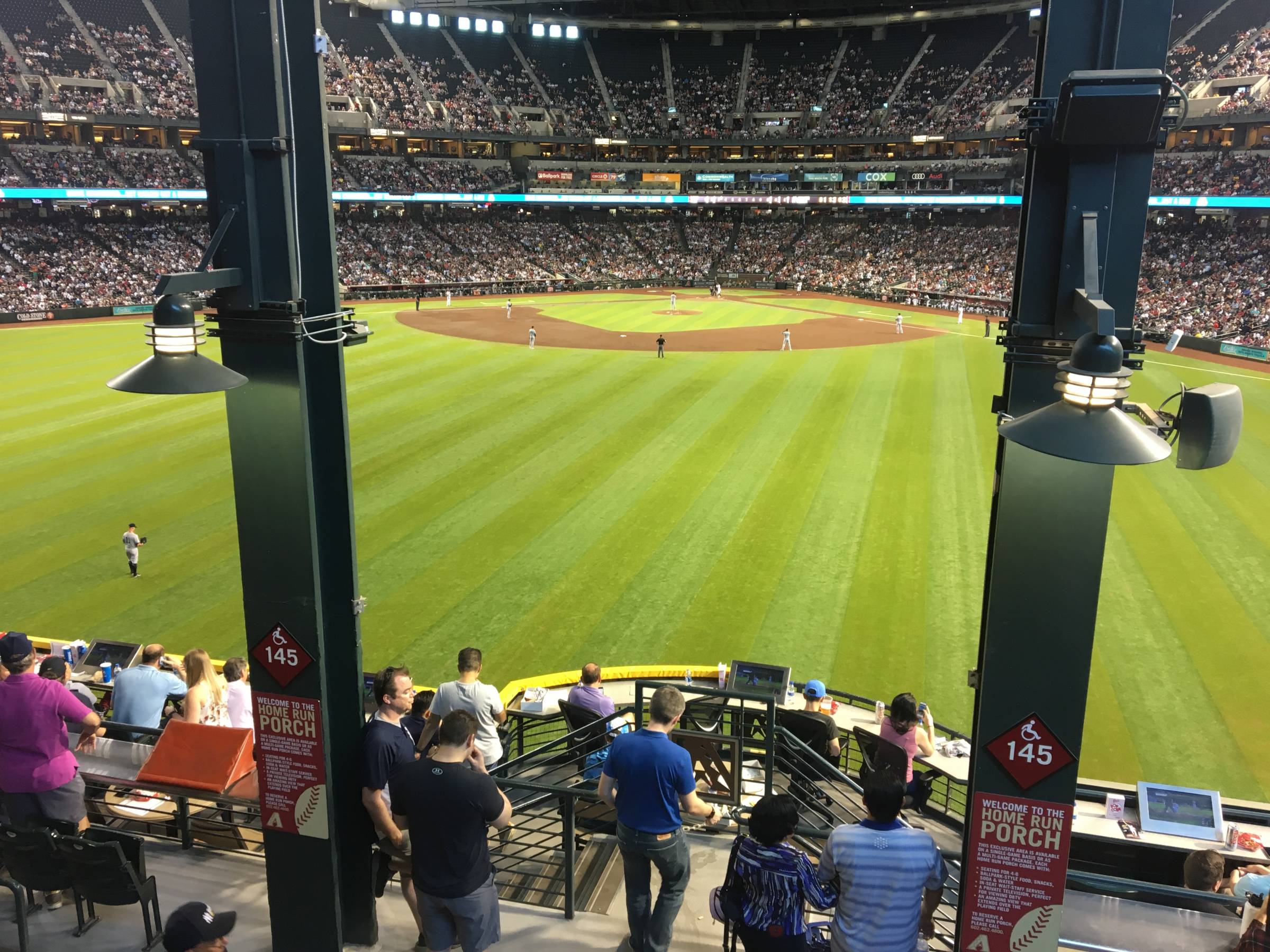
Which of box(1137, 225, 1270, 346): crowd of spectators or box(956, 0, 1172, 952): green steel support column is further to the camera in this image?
box(1137, 225, 1270, 346): crowd of spectators

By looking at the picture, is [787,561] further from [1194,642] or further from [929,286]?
[929,286]

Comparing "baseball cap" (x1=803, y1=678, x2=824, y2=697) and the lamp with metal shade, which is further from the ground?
the lamp with metal shade

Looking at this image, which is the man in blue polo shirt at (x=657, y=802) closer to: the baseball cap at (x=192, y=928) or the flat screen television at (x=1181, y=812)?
the baseball cap at (x=192, y=928)

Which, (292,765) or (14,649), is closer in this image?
(292,765)

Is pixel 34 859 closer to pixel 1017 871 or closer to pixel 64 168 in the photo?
pixel 1017 871

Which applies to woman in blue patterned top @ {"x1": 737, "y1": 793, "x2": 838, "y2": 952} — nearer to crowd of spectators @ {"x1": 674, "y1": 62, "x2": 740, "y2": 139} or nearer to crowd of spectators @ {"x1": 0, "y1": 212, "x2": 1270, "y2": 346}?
crowd of spectators @ {"x1": 0, "y1": 212, "x2": 1270, "y2": 346}

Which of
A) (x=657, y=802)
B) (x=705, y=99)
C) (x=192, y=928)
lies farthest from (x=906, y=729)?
(x=705, y=99)

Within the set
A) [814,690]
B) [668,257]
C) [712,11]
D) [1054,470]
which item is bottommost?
[814,690]

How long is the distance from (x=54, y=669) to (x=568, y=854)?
17.2ft

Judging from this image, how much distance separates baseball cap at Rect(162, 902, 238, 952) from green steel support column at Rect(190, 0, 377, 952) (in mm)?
1597

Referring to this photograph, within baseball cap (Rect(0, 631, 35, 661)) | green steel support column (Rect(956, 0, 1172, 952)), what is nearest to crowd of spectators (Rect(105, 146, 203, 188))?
baseball cap (Rect(0, 631, 35, 661))

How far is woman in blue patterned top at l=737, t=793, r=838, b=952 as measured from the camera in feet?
15.0

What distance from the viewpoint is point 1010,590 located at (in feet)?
16.6

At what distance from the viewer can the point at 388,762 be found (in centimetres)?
602
